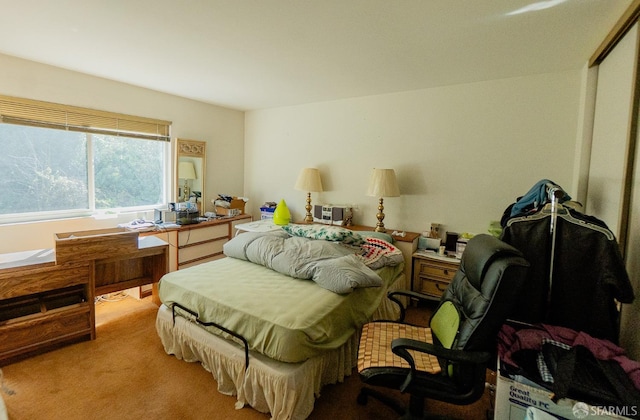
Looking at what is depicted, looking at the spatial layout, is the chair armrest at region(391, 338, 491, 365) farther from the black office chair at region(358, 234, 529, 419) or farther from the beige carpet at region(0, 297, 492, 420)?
the beige carpet at region(0, 297, 492, 420)

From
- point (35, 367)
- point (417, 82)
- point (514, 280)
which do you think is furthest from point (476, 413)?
point (35, 367)

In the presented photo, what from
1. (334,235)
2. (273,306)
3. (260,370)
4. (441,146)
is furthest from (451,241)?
(260,370)

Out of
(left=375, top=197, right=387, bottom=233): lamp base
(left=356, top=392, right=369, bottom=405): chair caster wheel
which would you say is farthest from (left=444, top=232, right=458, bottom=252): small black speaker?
(left=356, top=392, right=369, bottom=405): chair caster wheel

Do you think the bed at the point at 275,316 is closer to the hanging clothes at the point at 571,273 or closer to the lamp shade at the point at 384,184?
the lamp shade at the point at 384,184

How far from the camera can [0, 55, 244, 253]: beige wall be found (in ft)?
8.62

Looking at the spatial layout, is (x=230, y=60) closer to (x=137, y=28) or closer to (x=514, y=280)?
(x=137, y=28)

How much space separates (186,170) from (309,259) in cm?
255

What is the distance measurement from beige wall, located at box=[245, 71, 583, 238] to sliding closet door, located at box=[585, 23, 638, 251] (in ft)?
1.26

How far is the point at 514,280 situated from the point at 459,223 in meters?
1.94

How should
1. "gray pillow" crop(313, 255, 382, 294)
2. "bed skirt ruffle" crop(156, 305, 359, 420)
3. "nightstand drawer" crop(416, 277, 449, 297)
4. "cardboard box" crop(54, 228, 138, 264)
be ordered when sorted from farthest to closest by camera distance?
"nightstand drawer" crop(416, 277, 449, 297) < "cardboard box" crop(54, 228, 138, 264) < "gray pillow" crop(313, 255, 382, 294) < "bed skirt ruffle" crop(156, 305, 359, 420)

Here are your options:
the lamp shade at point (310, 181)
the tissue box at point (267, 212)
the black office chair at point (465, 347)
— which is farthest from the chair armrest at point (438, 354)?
the tissue box at point (267, 212)

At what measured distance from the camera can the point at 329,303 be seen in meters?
1.87

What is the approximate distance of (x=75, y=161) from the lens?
10.1 ft

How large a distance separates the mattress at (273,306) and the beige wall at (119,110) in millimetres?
1608
